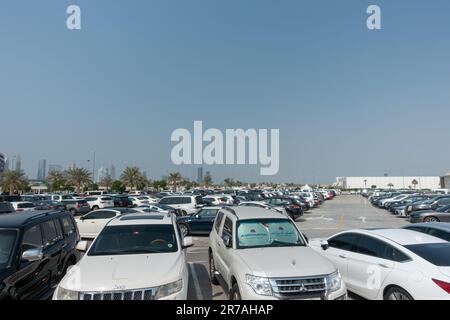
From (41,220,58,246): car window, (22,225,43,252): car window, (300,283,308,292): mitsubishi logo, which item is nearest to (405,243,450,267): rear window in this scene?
(300,283,308,292): mitsubishi logo

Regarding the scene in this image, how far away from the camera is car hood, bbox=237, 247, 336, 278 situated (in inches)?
199

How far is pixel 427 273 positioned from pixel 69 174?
77195 mm

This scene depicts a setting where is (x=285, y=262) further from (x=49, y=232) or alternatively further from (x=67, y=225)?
(x=67, y=225)

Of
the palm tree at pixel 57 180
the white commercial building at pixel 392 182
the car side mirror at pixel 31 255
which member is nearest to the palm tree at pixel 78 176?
the palm tree at pixel 57 180

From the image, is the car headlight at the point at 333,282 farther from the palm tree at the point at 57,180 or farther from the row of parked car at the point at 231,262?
the palm tree at the point at 57,180

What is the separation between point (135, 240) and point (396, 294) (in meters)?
4.89

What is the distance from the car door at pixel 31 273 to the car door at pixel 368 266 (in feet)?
20.6

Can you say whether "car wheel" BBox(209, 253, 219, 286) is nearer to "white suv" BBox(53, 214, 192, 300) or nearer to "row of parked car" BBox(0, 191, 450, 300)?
"row of parked car" BBox(0, 191, 450, 300)

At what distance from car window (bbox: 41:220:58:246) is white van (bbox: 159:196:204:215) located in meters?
A: 15.7

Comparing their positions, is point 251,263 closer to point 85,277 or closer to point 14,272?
point 85,277

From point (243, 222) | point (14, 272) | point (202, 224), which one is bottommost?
point (202, 224)

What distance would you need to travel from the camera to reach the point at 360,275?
20.9ft
